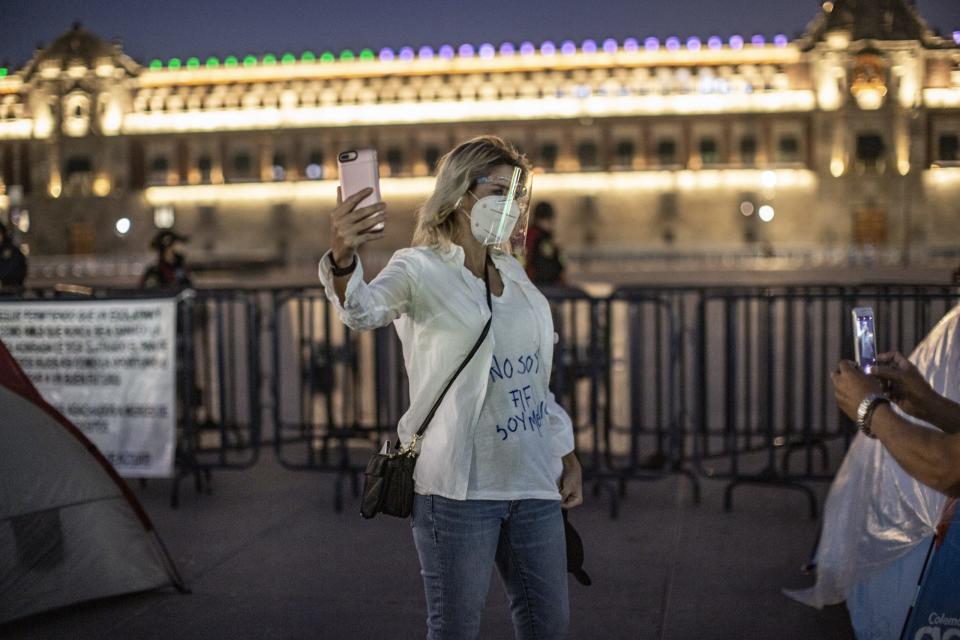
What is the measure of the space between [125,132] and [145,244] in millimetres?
6407

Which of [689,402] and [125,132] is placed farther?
[125,132]

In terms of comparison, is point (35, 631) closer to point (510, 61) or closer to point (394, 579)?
point (394, 579)

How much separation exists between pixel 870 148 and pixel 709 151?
743 centimetres

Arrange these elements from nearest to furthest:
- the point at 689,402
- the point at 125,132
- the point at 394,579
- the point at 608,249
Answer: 1. the point at 394,579
2. the point at 689,402
3. the point at 608,249
4. the point at 125,132

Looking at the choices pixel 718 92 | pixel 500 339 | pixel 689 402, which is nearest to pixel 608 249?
pixel 718 92

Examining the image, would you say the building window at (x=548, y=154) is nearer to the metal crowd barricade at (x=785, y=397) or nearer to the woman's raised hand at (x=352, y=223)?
the metal crowd barricade at (x=785, y=397)

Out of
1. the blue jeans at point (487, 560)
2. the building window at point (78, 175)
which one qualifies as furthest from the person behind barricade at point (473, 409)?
the building window at point (78, 175)

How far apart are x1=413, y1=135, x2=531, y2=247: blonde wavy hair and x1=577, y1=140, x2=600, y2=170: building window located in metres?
48.4

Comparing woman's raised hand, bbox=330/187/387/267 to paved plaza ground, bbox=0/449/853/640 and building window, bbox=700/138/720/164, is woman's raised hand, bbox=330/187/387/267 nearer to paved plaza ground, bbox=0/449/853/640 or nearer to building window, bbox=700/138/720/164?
paved plaza ground, bbox=0/449/853/640

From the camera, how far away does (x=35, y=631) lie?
3.78 meters

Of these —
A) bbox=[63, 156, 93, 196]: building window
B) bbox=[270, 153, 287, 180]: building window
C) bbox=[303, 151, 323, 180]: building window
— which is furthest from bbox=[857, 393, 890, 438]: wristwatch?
bbox=[63, 156, 93, 196]: building window

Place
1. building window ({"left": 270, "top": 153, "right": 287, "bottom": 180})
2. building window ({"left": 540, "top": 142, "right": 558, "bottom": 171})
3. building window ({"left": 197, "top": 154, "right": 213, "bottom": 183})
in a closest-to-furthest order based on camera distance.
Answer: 1. building window ({"left": 540, "top": 142, "right": 558, "bottom": 171})
2. building window ({"left": 270, "top": 153, "right": 287, "bottom": 180})
3. building window ({"left": 197, "top": 154, "right": 213, "bottom": 183})

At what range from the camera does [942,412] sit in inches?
93.7

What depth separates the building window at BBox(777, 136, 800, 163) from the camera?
48.7m
